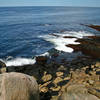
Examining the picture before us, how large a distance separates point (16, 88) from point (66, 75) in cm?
702

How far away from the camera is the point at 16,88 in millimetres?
Answer: 5867

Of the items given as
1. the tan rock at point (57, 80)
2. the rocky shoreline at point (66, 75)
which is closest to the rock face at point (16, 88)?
the rocky shoreline at point (66, 75)

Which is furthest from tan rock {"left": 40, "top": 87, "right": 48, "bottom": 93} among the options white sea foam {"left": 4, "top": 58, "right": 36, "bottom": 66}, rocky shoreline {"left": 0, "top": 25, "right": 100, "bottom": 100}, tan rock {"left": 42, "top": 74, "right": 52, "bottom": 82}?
white sea foam {"left": 4, "top": 58, "right": 36, "bottom": 66}

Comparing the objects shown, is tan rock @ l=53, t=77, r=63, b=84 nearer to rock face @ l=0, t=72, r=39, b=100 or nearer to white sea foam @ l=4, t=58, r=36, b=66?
rock face @ l=0, t=72, r=39, b=100

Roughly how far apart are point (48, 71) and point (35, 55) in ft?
17.5

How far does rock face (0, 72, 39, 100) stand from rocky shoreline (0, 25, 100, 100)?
1.90 m

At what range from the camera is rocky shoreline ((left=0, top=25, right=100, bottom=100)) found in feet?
27.9

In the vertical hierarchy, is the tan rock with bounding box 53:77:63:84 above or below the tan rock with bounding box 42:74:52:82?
above

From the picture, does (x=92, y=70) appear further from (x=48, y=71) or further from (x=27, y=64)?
(x=27, y=64)

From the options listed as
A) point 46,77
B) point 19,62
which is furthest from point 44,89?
point 19,62

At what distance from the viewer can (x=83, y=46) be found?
792 inches

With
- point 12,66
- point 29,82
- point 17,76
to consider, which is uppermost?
point 17,76

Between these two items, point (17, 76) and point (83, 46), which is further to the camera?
point (83, 46)

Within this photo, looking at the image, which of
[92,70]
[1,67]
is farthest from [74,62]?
A: [1,67]
